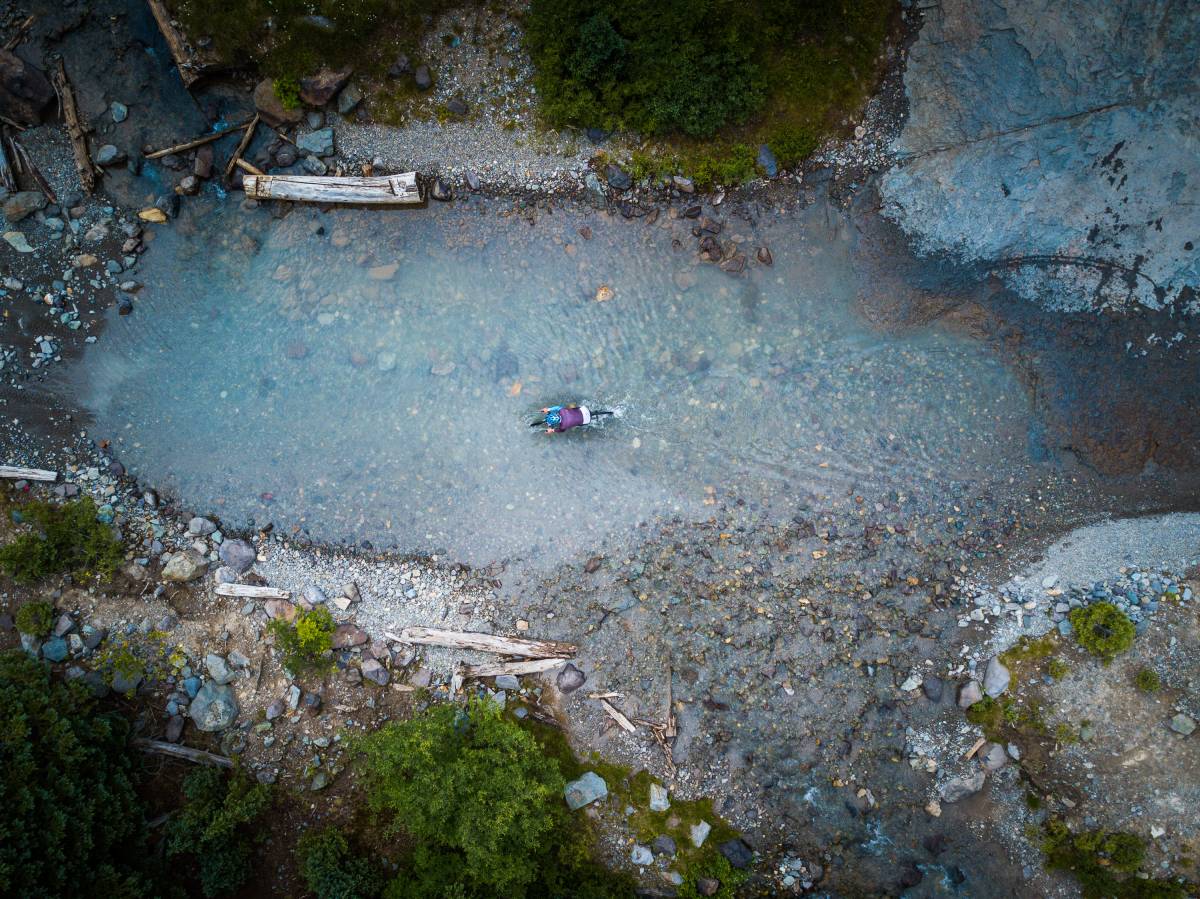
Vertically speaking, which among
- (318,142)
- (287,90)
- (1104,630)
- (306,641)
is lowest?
(306,641)

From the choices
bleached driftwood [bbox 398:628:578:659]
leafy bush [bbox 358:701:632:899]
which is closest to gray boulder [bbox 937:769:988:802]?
leafy bush [bbox 358:701:632:899]

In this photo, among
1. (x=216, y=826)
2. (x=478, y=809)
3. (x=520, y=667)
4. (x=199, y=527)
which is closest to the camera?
(x=478, y=809)

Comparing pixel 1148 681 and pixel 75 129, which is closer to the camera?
pixel 1148 681

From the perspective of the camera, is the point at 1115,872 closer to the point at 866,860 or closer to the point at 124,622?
the point at 866,860

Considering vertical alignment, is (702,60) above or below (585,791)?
above

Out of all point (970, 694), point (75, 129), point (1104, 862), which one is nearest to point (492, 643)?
point (970, 694)

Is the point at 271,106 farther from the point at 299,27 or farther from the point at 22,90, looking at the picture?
the point at 22,90

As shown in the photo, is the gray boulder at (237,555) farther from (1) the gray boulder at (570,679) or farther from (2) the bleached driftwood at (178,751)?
(1) the gray boulder at (570,679)

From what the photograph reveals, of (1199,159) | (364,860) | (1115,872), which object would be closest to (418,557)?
(364,860)

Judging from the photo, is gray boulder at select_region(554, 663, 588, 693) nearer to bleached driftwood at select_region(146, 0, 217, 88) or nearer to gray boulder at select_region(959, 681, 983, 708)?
gray boulder at select_region(959, 681, 983, 708)
